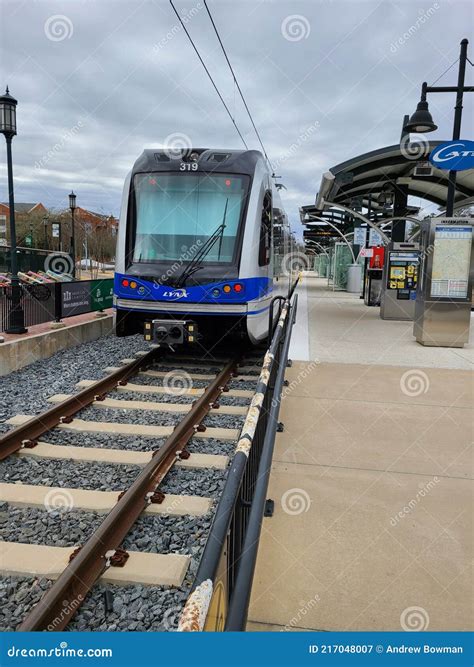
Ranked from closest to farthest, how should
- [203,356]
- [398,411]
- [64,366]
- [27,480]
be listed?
[27,480] → [398,411] → [64,366] → [203,356]

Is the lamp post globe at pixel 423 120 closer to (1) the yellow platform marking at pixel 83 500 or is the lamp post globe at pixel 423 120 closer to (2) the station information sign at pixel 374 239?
(1) the yellow platform marking at pixel 83 500

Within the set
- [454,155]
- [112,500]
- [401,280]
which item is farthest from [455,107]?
[112,500]

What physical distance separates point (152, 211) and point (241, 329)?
7.65 feet

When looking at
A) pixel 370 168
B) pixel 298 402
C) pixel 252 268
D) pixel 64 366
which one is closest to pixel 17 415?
pixel 64 366

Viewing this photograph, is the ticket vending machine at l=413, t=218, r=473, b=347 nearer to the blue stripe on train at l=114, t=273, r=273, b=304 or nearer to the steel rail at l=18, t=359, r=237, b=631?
the blue stripe on train at l=114, t=273, r=273, b=304

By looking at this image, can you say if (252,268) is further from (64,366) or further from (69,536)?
(69,536)

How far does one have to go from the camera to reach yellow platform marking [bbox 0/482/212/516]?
13.2ft

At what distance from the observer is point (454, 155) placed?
32.0 feet

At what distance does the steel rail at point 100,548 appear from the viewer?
9.28ft

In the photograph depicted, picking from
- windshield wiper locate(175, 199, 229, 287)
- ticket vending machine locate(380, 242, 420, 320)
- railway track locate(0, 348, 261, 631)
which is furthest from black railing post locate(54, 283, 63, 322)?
ticket vending machine locate(380, 242, 420, 320)

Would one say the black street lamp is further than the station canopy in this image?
No

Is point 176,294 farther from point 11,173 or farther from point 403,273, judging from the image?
point 403,273

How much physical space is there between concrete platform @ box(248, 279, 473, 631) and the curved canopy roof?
25.8 feet

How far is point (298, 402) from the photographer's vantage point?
20.3 ft
